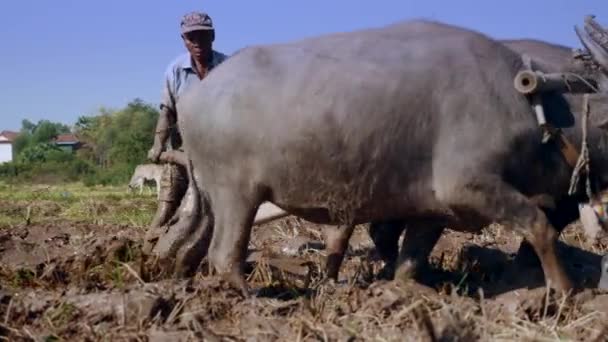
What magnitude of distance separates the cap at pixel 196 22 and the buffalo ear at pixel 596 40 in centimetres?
249

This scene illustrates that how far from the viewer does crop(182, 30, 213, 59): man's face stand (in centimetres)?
609

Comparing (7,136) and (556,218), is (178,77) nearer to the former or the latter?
(556,218)

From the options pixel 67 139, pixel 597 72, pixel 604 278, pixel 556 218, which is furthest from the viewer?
pixel 67 139

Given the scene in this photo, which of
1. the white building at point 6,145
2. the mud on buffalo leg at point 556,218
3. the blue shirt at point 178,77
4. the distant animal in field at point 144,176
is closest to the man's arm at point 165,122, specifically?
the blue shirt at point 178,77

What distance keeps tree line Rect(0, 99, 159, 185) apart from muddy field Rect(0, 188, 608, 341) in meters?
26.3

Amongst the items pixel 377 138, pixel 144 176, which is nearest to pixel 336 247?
pixel 377 138

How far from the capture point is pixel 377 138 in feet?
15.4

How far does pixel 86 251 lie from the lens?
230 inches

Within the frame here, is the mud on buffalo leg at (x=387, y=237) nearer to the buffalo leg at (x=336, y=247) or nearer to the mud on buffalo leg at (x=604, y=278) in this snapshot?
the buffalo leg at (x=336, y=247)

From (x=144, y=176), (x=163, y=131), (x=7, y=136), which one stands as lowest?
(x=7, y=136)

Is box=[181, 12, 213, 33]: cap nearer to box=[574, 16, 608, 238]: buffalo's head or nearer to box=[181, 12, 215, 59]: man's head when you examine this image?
box=[181, 12, 215, 59]: man's head

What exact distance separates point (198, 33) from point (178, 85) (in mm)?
399

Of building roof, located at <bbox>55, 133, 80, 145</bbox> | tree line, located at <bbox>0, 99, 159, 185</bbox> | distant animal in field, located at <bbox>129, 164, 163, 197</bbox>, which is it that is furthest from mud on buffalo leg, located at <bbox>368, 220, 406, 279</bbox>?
building roof, located at <bbox>55, 133, 80, 145</bbox>

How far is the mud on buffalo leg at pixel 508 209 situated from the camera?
4.64m
